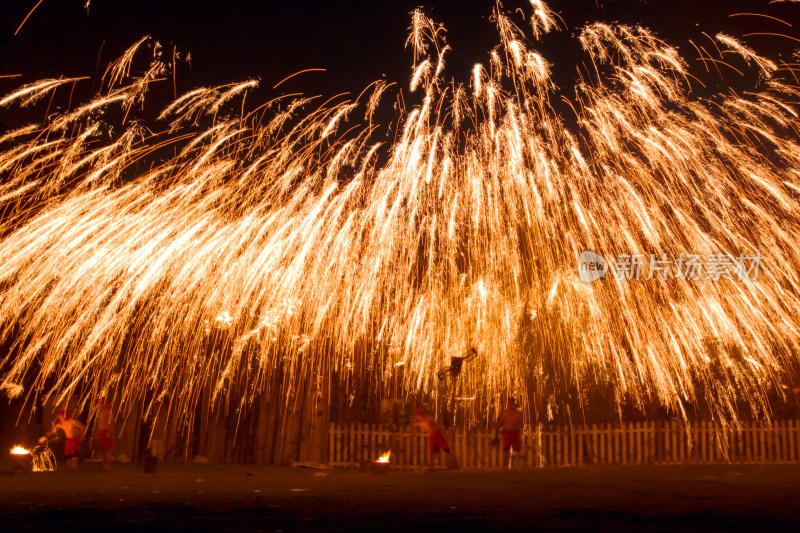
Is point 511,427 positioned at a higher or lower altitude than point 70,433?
higher

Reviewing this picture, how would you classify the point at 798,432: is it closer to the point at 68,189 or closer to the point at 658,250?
the point at 658,250

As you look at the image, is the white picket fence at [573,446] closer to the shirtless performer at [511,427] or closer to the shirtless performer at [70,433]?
the shirtless performer at [511,427]

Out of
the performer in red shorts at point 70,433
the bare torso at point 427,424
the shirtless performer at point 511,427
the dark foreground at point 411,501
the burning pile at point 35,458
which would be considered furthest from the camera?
the performer in red shorts at point 70,433

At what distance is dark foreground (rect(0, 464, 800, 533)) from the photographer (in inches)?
278

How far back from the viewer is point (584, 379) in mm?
18156

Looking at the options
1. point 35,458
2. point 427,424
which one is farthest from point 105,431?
point 427,424

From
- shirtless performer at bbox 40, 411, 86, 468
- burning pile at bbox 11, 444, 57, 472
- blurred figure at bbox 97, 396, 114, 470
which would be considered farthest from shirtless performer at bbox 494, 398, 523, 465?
burning pile at bbox 11, 444, 57, 472

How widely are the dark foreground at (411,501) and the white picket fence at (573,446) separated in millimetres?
2553

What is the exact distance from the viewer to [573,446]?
54.9 ft

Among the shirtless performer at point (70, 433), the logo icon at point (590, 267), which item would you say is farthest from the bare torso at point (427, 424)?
the shirtless performer at point (70, 433)

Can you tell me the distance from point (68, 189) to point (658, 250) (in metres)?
12.4

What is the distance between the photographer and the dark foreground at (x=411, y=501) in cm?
706

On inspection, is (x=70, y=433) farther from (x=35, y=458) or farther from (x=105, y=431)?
(x=35, y=458)

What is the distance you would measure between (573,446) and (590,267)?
3817mm
